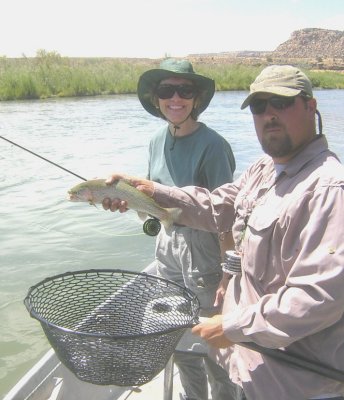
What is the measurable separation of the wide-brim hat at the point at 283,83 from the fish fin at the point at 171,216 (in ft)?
3.13

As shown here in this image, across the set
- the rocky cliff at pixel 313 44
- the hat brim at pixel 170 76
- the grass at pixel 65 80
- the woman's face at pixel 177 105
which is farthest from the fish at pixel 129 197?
the rocky cliff at pixel 313 44

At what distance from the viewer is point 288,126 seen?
2398 millimetres

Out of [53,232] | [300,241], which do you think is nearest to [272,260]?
[300,241]

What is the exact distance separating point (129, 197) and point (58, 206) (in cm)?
874

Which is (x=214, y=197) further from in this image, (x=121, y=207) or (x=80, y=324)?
(x=80, y=324)

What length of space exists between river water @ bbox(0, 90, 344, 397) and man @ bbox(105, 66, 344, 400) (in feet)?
5.22

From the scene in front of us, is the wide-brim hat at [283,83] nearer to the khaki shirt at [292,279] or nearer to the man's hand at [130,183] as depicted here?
the khaki shirt at [292,279]

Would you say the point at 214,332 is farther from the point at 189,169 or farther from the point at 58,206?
the point at 58,206

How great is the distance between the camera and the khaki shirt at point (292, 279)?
2.01 m

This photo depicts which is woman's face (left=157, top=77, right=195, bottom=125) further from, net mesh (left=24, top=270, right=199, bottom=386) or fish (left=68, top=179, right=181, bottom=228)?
net mesh (left=24, top=270, right=199, bottom=386)

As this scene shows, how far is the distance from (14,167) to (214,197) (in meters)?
13.0

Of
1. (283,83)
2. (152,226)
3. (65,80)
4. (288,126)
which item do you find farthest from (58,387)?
(65,80)

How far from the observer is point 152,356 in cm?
241

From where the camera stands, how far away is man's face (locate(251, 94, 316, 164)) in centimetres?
239
